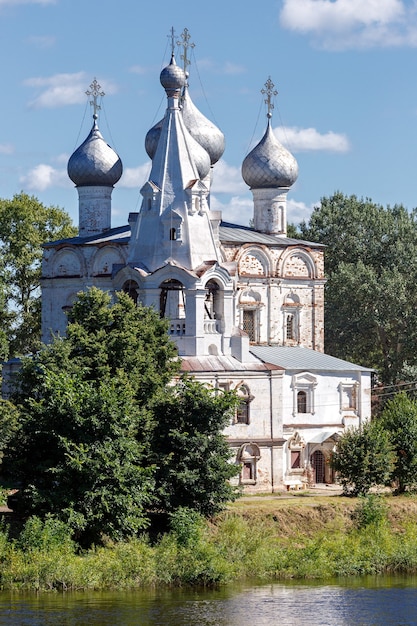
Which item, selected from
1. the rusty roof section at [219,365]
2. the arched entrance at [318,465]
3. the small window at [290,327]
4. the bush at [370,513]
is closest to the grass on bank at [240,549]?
the bush at [370,513]

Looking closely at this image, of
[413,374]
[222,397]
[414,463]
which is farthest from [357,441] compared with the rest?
[413,374]

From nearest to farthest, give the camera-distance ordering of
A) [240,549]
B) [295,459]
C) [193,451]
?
[240,549] → [193,451] → [295,459]

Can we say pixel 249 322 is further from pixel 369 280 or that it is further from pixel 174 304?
pixel 369 280

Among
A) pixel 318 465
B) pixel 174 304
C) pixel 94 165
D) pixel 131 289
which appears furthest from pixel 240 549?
pixel 94 165

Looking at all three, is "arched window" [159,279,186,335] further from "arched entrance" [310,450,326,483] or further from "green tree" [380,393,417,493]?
"green tree" [380,393,417,493]

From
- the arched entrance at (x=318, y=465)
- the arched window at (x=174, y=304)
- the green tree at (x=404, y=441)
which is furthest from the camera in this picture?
the arched entrance at (x=318, y=465)

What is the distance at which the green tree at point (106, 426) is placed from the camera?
30.8 meters

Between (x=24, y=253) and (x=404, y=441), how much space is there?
48.8 ft

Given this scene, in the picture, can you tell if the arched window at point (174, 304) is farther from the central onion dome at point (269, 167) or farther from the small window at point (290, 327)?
the central onion dome at point (269, 167)

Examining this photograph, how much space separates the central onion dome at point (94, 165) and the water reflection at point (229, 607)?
15008mm

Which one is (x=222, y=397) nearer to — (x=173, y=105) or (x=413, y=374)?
(x=173, y=105)

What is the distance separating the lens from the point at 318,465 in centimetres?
3866

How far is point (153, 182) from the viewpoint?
123 ft

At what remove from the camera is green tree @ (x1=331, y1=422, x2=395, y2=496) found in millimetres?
35875
